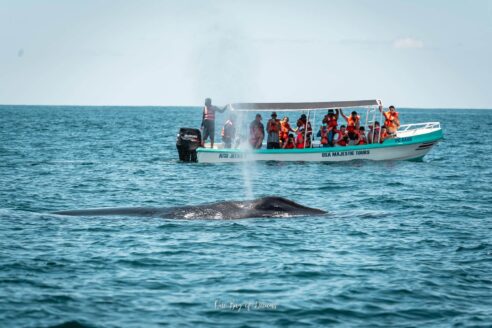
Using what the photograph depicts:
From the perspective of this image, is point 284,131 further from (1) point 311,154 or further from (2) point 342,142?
(2) point 342,142

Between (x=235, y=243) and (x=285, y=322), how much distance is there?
4.84 meters

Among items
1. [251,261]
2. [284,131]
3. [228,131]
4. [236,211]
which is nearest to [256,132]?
[284,131]

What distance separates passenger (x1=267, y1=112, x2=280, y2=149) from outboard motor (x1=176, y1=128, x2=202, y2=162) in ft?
10.4

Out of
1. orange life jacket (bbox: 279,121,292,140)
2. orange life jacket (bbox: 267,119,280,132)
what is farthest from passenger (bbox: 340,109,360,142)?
orange life jacket (bbox: 267,119,280,132)

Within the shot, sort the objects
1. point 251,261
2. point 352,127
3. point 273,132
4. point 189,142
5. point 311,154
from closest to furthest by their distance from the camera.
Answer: point 251,261, point 273,132, point 311,154, point 352,127, point 189,142

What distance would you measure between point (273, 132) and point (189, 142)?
12.8ft

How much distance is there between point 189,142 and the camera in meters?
34.8

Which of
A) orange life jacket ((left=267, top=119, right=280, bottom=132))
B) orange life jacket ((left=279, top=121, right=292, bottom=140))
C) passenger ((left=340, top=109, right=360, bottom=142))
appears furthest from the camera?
orange life jacket ((left=279, top=121, right=292, bottom=140))

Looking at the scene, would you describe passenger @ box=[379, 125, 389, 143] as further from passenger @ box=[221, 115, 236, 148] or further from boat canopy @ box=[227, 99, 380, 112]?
passenger @ box=[221, 115, 236, 148]

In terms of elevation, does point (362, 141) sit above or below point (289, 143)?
above

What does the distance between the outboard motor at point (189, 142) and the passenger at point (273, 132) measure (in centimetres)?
317

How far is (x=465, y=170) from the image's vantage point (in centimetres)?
3388

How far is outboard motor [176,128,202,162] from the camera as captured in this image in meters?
34.4

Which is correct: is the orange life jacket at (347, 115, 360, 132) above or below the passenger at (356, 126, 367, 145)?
above
